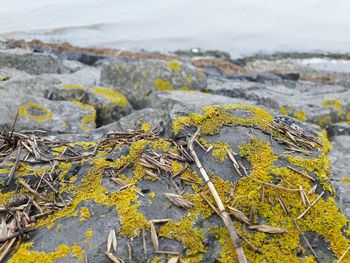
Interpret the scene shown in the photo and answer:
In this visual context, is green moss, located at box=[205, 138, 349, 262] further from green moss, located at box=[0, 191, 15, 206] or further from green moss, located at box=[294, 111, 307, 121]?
green moss, located at box=[294, 111, 307, 121]

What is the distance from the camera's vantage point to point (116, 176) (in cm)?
252

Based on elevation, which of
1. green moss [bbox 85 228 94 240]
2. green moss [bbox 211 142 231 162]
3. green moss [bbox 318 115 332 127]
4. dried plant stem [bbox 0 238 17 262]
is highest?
green moss [bbox 211 142 231 162]

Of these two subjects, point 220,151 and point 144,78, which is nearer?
point 220,151

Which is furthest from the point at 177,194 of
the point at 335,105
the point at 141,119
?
the point at 335,105

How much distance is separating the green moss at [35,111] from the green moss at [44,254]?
380 centimetres

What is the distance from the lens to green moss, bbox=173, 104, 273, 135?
9.50 ft

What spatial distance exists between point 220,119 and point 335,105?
247 inches

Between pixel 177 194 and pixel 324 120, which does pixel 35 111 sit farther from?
pixel 324 120

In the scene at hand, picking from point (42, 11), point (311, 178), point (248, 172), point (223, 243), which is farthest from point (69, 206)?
point (42, 11)

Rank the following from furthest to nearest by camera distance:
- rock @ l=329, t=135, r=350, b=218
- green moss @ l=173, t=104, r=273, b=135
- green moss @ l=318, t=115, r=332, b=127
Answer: green moss @ l=318, t=115, r=332, b=127 → rock @ l=329, t=135, r=350, b=218 → green moss @ l=173, t=104, r=273, b=135

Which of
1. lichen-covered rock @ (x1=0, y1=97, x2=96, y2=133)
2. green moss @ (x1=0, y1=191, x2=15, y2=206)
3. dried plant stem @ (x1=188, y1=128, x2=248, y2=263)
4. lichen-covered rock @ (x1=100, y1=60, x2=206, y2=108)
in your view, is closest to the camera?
dried plant stem @ (x1=188, y1=128, x2=248, y2=263)

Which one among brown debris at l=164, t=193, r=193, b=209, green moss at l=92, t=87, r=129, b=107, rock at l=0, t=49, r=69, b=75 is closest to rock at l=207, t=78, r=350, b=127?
green moss at l=92, t=87, r=129, b=107

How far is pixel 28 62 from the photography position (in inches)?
396

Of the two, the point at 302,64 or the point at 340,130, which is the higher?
the point at 340,130
